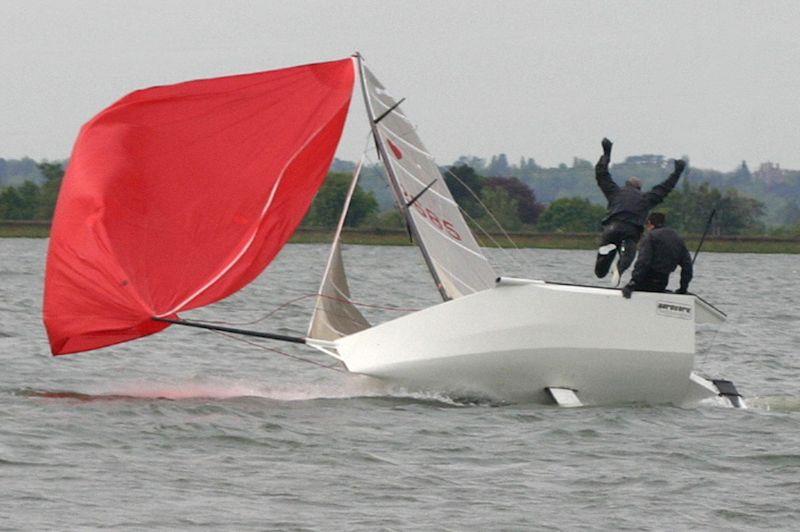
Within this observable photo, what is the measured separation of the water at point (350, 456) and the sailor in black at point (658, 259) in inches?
42.3

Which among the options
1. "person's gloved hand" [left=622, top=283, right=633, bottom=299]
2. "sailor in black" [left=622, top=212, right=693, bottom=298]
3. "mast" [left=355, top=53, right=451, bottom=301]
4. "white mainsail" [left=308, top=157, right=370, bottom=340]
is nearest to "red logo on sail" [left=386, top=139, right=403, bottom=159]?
"mast" [left=355, top=53, right=451, bottom=301]

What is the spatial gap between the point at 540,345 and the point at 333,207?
242 ft

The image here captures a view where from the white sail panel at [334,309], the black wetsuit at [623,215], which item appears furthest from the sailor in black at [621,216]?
the white sail panel at [334,309]

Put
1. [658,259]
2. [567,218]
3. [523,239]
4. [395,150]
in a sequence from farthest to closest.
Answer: [567,218] < [523,239] < [395,150] < [658,259]

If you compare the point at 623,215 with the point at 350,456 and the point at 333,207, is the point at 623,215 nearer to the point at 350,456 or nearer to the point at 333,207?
the point at 350,456

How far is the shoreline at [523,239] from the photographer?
8250 cm

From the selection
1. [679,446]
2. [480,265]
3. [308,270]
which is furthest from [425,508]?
[308,270]

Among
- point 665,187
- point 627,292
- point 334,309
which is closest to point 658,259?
point 627,292

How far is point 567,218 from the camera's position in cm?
9962

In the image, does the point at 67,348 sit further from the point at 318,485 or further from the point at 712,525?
the point at 712,525

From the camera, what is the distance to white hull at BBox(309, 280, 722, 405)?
1357 centimetres

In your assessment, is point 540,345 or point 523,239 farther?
point 523,239

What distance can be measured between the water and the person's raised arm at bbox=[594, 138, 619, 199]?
1981mm

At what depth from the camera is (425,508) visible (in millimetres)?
9992
